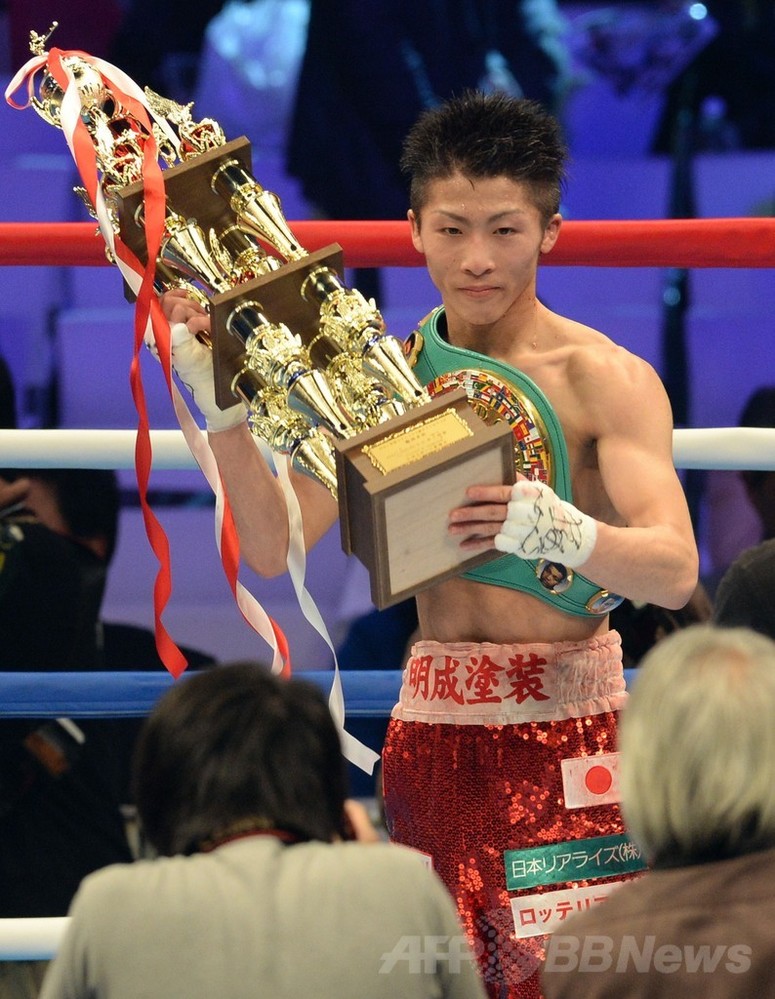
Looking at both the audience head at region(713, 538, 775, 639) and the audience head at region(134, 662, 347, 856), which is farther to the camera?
the audience head at region(713, 538, 775, 639)

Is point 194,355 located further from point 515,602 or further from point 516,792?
point 516,792

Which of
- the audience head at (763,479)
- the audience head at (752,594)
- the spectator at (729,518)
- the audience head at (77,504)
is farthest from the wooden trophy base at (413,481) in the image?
the spectator at (729,518)

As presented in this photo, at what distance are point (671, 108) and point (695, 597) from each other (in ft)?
8.32

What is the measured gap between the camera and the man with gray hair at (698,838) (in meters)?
1.16

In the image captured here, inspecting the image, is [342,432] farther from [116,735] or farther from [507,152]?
[116,735]

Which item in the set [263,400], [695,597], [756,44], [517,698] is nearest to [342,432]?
[263,400]

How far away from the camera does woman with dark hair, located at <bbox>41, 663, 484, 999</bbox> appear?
1.19 metres

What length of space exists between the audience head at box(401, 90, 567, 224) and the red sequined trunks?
1.58ft

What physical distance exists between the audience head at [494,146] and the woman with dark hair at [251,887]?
0.70 meters

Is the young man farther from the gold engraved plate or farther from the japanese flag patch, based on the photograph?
the gold engraved plate

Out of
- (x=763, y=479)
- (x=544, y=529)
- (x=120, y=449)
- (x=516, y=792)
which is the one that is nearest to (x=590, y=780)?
(x=516, y=792)

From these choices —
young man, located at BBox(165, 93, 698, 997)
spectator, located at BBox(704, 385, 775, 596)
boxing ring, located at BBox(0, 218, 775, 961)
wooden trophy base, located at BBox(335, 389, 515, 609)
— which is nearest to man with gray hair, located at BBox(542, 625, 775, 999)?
wooden trophy base, located at BBox(335, 389, 515, 609)

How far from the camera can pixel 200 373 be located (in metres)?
1.77

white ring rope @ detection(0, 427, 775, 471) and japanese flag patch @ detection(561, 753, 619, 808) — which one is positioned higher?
white ring rope @ detection(0, 427, 775, 471)
